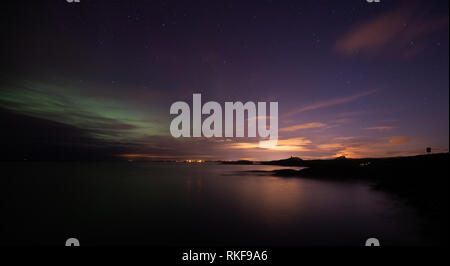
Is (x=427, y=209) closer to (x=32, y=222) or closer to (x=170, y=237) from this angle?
(x=170, y=237)

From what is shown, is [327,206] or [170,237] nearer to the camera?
[170,237]

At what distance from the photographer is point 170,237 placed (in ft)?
37.6

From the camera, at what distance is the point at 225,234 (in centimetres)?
1171

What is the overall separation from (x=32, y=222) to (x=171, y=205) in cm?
930

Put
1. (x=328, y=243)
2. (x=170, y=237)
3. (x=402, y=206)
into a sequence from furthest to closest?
(x=402, y=206) → (x=170, y=237) → (x=328, y=243)
